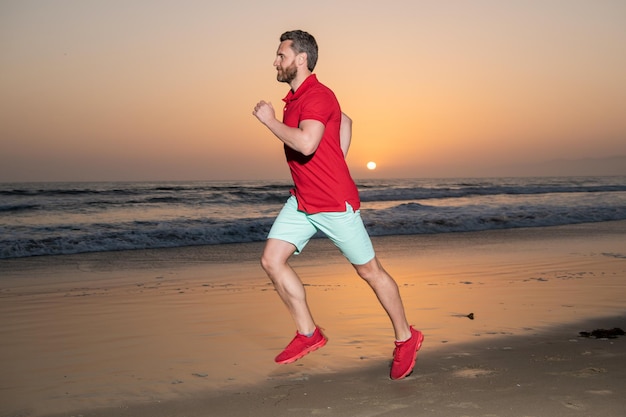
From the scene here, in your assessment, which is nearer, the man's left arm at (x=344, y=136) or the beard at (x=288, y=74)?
the beard at (x=288, y=74)

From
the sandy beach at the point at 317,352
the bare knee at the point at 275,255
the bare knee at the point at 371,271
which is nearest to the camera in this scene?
the sandy beach at the point at 317,352

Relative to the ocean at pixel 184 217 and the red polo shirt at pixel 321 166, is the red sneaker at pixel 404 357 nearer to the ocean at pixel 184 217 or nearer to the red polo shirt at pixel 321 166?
the red polo shirt at pixel 321 166

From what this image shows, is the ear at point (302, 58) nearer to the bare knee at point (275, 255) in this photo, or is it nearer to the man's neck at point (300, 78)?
the man's neck at point (300, 78)

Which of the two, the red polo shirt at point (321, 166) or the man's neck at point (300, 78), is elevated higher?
the man's neck at point (300, 78)

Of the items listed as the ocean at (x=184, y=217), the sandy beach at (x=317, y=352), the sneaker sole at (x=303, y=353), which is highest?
the sneaker sole at (x=303, y=353)

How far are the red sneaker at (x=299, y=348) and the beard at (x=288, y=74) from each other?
1443 millimetres

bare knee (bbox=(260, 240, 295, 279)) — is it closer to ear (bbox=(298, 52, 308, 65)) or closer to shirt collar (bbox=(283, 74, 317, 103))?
shirt collar (bbox=(283, 74, 317, 103))

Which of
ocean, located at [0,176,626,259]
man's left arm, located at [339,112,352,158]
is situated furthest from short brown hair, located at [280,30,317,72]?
ocean, located at [0,176,626,259]

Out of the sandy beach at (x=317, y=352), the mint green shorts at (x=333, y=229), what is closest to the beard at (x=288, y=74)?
the mint green shorts at (x=333, y=229)

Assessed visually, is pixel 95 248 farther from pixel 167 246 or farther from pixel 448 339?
pixel 448 339

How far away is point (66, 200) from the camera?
25984 mm

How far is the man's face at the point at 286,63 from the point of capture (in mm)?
3885

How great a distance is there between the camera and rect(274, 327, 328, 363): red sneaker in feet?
13.7

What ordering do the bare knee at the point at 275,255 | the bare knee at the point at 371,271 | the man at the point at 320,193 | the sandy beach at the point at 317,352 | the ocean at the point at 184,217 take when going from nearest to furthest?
the sandy beach at the point at 317,352 < the man at the point at 320,193 < the bare knee at the point at 371,271 < the bare knee at the point at 275,255 < the ocean at the point at 184,217
